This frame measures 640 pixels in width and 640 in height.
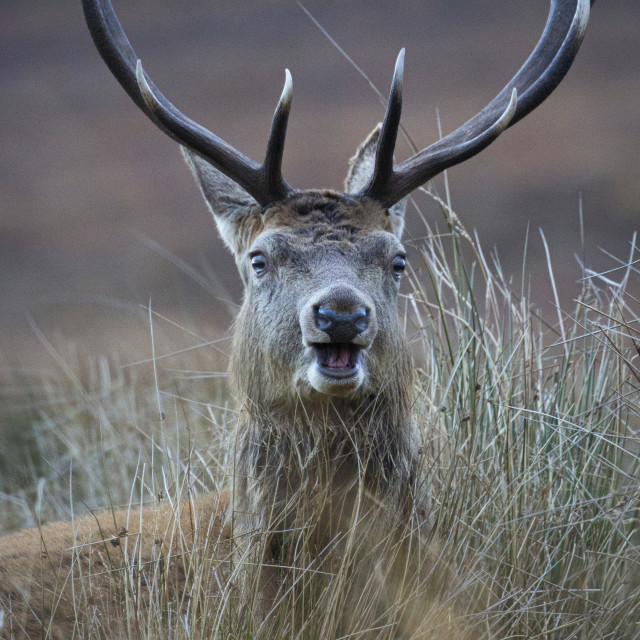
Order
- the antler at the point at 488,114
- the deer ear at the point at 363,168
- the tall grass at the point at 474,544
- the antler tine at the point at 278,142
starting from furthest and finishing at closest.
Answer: the deer ear at the point at 363,168
the antler at the point at 488,114
the antler tine at the point at 278,142
the tall grass at the point at 474,544

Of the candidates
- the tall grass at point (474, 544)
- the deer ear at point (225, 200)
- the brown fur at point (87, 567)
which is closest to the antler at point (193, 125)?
the deer ear at point (225, 200)

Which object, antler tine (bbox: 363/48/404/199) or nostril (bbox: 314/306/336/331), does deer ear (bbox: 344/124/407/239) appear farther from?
nostril (bbox: 314/306/336/331)

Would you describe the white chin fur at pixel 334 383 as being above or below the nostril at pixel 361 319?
below

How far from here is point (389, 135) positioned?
3.47 meters

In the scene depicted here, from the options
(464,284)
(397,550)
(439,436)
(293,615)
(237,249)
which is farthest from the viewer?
(464,284)

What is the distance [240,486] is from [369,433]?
53cm

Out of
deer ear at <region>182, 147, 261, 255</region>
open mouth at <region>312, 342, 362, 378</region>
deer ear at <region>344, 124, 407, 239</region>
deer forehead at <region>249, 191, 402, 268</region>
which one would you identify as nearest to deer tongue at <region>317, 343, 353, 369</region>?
open mouth at <region>312, 342, 362, 378</region>

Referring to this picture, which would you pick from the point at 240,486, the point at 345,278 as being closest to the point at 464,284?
the point at 345,278

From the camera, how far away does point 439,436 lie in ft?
11.8

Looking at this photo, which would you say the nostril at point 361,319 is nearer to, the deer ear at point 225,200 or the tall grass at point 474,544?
the tall grass at point 474,544

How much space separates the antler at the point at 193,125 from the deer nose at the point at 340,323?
A: 0.76m

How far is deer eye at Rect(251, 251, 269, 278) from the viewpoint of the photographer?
11.5ft

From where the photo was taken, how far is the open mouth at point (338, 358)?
305 centimetres

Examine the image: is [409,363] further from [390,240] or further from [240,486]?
[240,486]
